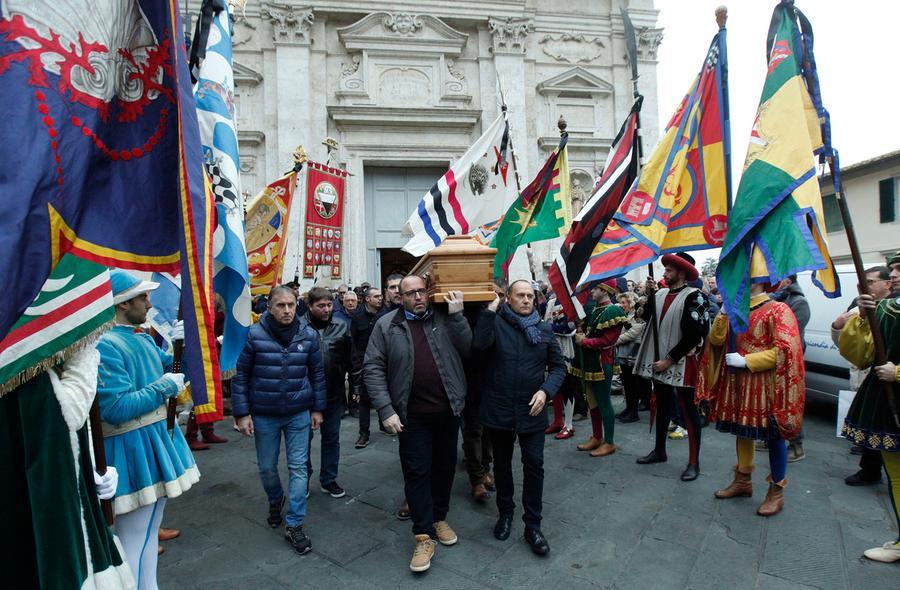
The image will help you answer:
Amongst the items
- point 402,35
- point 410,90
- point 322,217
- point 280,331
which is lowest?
point 280,331

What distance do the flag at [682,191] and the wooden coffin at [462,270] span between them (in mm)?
1065

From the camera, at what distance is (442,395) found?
3389 millimetres

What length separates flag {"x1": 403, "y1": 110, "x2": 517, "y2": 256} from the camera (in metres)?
5.55

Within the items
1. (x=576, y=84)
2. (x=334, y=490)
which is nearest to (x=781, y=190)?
(x=334, y=490)

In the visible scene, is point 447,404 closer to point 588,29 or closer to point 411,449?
point 411,449

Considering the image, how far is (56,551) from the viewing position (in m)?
1.60

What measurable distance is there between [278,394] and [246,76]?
13.2 metres

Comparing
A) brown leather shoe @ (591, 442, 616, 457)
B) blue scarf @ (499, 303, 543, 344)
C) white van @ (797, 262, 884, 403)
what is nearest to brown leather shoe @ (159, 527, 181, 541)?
blue scarf @ (499, 303, 543, 344)

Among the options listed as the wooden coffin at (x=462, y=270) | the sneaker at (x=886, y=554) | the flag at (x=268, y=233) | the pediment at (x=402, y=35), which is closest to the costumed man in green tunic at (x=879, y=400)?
the sneaker at (x=886, y=554)

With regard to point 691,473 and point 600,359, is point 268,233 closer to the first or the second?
point 600,359

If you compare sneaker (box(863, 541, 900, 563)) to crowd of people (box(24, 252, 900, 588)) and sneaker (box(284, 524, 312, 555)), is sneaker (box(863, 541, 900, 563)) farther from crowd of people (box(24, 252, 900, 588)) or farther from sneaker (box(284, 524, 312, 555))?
sneaker (box(284, 524, 312, 555))

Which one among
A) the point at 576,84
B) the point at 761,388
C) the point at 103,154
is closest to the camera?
the point at 103,154

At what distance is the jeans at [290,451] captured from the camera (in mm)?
3551

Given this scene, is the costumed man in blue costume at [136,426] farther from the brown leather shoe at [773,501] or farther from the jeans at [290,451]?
the brown leather shoe at [773,501]
